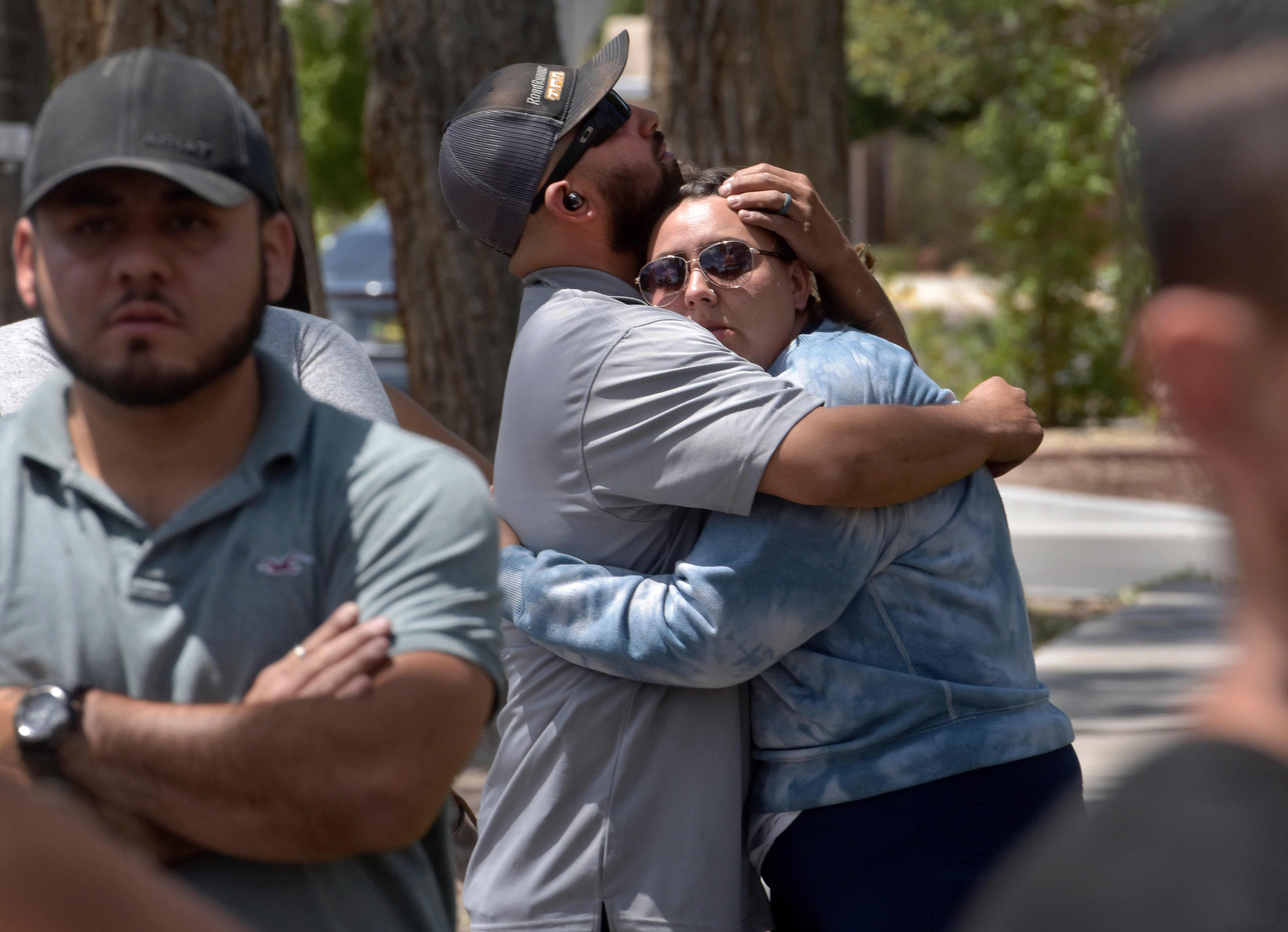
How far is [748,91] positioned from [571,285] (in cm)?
340

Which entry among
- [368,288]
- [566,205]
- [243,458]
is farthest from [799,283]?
[368,288]

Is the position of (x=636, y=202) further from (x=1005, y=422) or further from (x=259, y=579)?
(x=259, y=579)

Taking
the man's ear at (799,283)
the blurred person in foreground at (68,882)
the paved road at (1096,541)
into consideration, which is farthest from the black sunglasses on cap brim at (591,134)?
the paved road at (1096,541)

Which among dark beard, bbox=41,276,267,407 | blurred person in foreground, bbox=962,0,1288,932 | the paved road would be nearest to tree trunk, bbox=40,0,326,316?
dark beard, bbox=41,276,267,407

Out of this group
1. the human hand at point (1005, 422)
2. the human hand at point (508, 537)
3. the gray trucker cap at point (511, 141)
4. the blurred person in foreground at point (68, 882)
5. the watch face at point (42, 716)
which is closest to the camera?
the blurred person in foreground at point (68, 882)

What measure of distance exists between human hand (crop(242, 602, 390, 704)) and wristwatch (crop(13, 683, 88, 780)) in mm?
179

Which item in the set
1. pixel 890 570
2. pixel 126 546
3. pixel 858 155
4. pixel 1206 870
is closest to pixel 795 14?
pixel 890 570

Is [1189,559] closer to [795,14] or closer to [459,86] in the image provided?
[795,14]

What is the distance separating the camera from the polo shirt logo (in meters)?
1.69

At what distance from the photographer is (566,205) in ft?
8.73

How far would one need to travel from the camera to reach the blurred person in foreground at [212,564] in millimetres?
1607

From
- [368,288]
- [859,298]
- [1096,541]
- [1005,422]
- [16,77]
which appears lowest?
[1096,541]

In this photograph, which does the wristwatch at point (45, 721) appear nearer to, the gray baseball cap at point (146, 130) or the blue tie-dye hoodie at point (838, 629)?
the gray baseball cap at point (146, 130)

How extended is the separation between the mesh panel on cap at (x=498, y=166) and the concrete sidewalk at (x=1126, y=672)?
2943 mm
